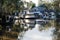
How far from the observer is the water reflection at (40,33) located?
9.93 feet

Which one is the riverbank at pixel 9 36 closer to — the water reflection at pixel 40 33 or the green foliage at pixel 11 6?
the water reflection at pixel 40 33

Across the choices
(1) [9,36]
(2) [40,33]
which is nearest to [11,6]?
(1) [9,36]

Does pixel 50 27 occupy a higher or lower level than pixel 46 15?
lower

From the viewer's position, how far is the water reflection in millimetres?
3027

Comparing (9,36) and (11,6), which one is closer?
(9,36)

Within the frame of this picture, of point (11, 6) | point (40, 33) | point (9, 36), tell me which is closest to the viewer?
point (9, 36)

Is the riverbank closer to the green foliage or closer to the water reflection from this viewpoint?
the water reflection

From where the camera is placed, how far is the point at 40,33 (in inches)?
132

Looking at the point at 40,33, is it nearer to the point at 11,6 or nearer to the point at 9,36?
the point at 9,36

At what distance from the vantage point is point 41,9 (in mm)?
3695

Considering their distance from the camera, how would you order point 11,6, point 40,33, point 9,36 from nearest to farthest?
point 9,36 < point 40,33 < point 11,6

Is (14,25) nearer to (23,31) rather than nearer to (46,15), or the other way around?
(23,31)

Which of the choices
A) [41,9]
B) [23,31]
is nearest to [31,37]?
[23,31]

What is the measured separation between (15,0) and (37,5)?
526 mm
